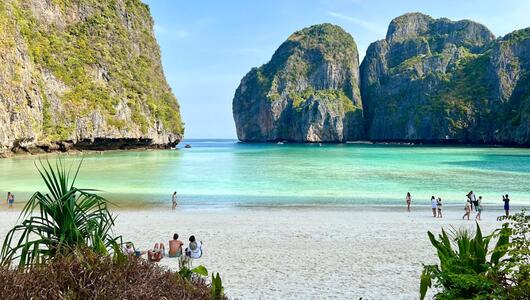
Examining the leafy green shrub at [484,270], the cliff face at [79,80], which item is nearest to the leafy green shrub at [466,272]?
the leafy green shrub at [484,270]

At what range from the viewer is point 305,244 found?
43.4ft

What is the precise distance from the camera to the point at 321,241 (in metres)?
13.6

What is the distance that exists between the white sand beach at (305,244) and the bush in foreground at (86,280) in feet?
17.3

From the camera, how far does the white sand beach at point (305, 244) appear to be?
895 cm

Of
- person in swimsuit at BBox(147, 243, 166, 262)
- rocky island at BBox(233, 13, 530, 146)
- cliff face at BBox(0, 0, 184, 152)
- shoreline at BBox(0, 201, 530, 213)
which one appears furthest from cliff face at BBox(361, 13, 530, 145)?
person in swimsuit at BBox(147, 243, 166, 262)

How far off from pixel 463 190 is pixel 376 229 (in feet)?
54.4

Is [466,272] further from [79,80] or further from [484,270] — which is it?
[79,80]

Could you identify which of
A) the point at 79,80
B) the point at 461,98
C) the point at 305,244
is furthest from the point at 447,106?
the point at 305,244

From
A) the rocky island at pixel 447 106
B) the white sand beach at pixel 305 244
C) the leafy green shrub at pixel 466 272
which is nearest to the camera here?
the leafy green shrub at pixel 466 272

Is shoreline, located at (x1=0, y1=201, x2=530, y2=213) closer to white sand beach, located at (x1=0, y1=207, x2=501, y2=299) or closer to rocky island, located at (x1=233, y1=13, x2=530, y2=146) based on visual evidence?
white sand beach, located at (x1=0, y1=207, x2=501, y2=299)

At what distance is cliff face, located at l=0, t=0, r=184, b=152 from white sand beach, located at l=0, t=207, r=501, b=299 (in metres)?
46.7

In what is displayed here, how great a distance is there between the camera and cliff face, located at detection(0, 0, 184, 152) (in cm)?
5847

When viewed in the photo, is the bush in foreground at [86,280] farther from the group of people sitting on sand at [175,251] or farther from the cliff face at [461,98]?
the cliff face at [461,98]

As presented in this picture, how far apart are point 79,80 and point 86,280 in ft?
272
